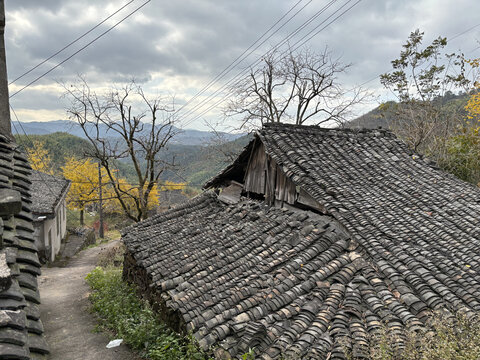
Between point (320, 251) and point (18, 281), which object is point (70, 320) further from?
point (18, 281)

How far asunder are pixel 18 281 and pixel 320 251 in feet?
17.0

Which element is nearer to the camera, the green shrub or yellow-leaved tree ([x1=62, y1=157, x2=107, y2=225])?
the green shrub

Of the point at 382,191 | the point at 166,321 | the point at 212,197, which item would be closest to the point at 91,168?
the point at 212,197

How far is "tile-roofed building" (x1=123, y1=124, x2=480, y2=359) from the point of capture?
489 cm

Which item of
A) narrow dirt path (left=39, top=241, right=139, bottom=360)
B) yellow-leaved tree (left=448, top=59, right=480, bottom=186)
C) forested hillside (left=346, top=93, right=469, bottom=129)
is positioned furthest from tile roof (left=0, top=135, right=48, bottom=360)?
yellow-leaved tree (left=448, top=59, right=480, bottom=186)

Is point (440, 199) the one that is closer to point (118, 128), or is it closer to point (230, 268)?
point (230, 268)

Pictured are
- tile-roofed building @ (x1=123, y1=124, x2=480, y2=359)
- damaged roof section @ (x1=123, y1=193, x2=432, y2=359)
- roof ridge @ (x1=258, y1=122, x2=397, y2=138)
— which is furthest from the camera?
roof ridge @ (x1=258, y1=122, x2=397, y2=138)

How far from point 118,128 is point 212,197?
1293 cm

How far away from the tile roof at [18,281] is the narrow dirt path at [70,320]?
5.72 m

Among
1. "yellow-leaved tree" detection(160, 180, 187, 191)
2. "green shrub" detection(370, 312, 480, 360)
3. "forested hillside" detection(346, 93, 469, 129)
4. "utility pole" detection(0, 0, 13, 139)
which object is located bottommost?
"green shrub" detection(370, 312, 480, 360)

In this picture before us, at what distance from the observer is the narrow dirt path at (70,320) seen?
8602 millimetres

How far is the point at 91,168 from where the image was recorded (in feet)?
130

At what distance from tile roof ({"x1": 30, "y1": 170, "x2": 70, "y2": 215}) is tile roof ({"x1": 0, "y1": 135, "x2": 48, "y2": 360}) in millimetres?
14074

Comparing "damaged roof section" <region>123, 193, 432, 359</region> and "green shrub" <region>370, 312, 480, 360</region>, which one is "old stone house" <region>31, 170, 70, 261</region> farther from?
"green shrub" <region>370, 312, 480, 360</region>
